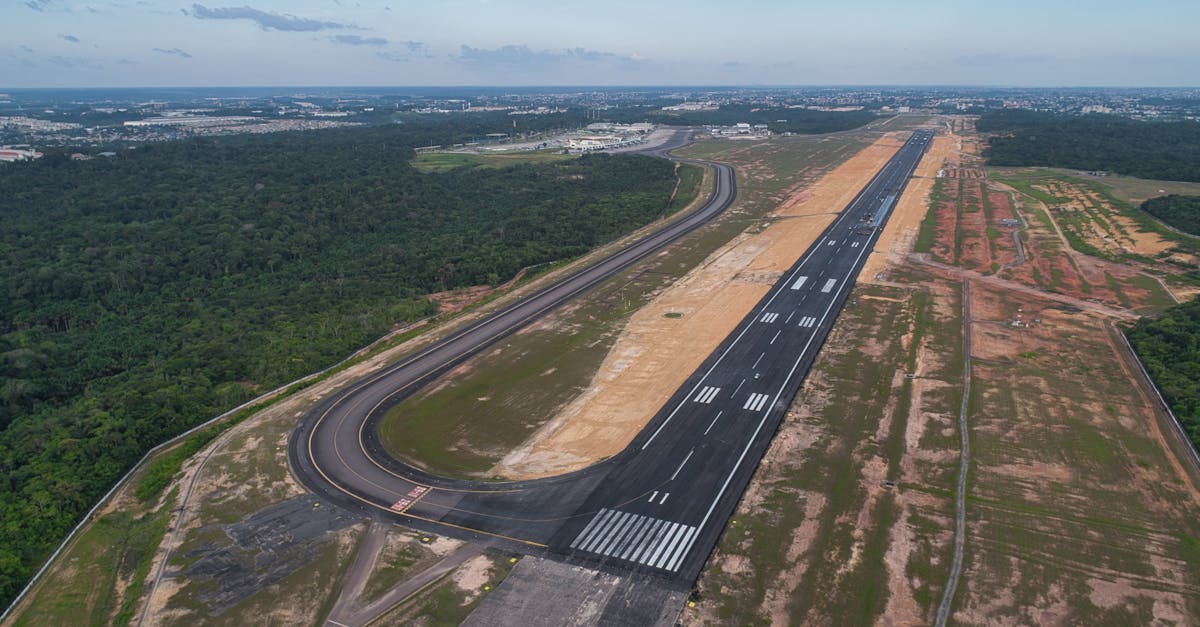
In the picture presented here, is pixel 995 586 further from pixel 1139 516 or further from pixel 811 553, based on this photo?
pixel 1139 516

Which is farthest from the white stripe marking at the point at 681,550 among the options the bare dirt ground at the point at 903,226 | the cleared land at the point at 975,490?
the bare dirt ground at the point at 903,226

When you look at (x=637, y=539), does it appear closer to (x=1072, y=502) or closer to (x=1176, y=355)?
(x=1072, y=502)

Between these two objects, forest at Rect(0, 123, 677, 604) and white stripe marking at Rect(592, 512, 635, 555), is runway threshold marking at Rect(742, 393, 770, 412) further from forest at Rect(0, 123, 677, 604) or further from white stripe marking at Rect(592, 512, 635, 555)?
forest at Rect(0, 123, 677, 604)

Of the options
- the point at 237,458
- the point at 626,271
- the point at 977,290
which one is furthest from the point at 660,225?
the point at 237,458

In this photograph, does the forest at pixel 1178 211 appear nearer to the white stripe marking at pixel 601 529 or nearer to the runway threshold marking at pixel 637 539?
the runway threshold marking at pixel 637 539

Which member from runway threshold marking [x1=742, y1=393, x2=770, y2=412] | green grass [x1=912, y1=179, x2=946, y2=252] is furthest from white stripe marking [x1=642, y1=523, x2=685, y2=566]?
green grass [x1=912, y1=179, x2=946, y2=252]

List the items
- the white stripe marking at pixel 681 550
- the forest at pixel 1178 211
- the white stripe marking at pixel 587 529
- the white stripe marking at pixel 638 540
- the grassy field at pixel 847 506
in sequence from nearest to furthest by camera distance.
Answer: the grassy field at pixel 847 506
the white stripe marking at pixel 681 550
the white stripe marking at pixel 638 540
the white stripe marking at pixel 587 529
the forest at pixel 1178 211

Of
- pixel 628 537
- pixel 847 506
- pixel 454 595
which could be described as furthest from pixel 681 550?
pixel 454 595
